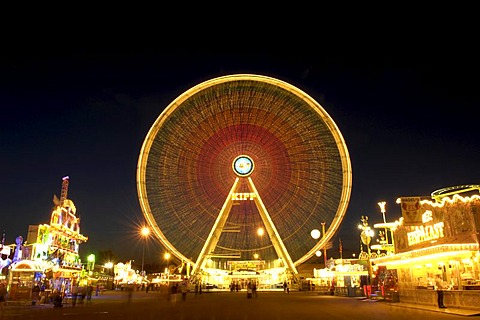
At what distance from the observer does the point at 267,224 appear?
110 ft

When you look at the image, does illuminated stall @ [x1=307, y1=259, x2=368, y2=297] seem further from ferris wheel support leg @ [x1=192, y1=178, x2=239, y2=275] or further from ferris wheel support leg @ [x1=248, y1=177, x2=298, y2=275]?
ferris wheel support leg @ [x1=192, y1=178, x2=239, y2=275]

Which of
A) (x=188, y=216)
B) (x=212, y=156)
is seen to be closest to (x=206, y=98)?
(x=212, y=156)

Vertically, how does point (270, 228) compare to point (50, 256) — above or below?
above

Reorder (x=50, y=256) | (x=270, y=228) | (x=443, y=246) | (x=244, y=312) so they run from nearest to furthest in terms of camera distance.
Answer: (x=244, y=312) < (x=443, y=246) < (x=270, y=228) < (x=50, y=256)

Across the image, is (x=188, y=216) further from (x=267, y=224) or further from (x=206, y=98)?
(x=206, y=98)

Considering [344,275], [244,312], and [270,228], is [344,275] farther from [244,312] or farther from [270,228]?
[244,312]

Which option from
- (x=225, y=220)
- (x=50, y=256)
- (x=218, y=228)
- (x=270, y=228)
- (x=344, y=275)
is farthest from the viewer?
(x=344, y=275)

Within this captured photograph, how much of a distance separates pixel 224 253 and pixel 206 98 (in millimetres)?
14317

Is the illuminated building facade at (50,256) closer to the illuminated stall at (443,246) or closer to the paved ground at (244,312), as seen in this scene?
the paved ground at (244,312)

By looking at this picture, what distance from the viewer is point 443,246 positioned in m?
16.5

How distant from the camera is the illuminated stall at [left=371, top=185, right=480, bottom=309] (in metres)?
16.1

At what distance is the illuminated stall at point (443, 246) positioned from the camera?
16.1 metres

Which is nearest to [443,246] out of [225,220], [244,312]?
[244,312]

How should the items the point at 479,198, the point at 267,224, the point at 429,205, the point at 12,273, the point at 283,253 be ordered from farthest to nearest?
the point at 283,253 < the point at 267,224 < the point at 12,273 < the point at 429,205 < the point at 479,198
